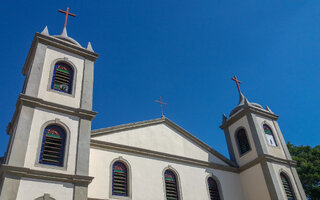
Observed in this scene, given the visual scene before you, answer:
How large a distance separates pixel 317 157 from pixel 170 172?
537 inches

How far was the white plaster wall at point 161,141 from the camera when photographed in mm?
13852

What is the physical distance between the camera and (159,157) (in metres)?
14.1

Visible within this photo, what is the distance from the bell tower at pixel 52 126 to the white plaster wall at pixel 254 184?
899 centimetres

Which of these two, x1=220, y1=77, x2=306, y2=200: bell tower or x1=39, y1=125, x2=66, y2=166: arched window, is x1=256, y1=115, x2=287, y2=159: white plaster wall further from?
x1=39, y1=125, x2=66, y2=166: arched window

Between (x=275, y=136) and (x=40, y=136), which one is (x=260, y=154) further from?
(x=40, y=136)

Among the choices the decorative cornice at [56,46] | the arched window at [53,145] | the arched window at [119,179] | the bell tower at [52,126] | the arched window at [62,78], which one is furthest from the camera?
the decorative cornice at [56,46]

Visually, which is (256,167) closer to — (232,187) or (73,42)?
(232,187)

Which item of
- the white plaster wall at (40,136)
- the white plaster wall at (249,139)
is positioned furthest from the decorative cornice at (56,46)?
the white plaster wall at (249,139)

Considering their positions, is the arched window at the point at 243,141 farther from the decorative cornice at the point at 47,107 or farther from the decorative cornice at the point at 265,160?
the decorative cornice at the point at 47,107

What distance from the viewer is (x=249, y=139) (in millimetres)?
17031

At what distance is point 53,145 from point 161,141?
18.8 feet

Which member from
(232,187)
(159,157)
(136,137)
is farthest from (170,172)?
(232,187)

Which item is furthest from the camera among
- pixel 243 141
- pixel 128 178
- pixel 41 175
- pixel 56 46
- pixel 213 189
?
pixel 243 141

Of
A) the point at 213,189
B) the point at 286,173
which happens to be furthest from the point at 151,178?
the point at 286,173
